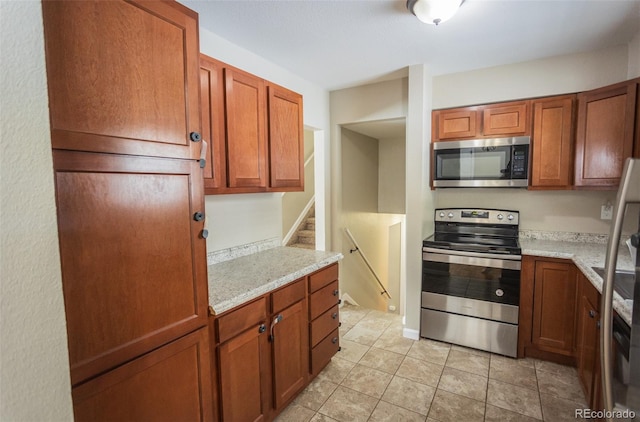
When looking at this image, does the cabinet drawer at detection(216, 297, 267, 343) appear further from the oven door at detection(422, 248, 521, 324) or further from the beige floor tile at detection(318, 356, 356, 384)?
the oven door at detection(422, 248, 521, 324)

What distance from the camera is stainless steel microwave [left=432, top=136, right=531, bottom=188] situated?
2670mm

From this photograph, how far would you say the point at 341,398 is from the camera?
7.02 feet

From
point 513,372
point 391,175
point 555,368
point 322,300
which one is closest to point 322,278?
point 322,300

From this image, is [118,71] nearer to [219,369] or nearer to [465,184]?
[219,369]

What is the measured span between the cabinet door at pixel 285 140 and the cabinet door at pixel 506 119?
5.51 ft

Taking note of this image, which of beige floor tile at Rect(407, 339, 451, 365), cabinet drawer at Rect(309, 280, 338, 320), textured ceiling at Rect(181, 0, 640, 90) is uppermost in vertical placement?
textured ceiling at Rect(181, 0, 640, 90)

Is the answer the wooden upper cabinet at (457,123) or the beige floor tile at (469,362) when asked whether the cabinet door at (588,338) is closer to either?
the beige floor tile at (469,362)

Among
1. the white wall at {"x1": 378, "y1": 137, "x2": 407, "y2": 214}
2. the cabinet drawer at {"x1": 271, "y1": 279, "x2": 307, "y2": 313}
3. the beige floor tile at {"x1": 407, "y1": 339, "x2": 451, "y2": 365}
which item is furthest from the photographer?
the white wall at {"x1": 378, "y1": 137, "x2": 407, "y2": 214}

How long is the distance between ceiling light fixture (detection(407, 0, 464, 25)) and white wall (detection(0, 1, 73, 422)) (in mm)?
1725

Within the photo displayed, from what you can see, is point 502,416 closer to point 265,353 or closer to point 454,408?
point 454,408

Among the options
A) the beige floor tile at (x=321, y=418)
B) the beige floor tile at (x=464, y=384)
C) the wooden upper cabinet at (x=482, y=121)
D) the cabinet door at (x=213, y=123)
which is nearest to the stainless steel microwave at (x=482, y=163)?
the wooden upper cabinet at (x=482, y=121)

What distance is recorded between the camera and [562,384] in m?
2.27

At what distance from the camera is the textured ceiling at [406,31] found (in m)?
1.84

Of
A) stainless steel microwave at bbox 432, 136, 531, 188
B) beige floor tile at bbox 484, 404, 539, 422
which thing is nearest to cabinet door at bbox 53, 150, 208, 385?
beige floor tile at bbox 484, 404, 539, 422
